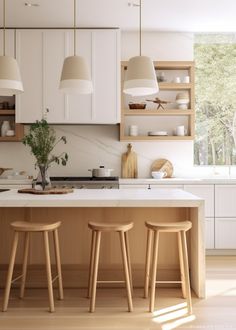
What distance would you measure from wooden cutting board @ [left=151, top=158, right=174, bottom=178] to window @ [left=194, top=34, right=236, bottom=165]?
45 centimetres

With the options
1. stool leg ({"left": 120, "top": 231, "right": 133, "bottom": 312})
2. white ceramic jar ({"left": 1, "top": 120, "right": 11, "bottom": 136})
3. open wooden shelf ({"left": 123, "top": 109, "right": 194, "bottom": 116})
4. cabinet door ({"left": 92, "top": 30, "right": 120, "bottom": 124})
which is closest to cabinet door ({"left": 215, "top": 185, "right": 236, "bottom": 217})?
open wooden shelf ({"left": 123, "top": 109, "right": 194, "bottom": 116})

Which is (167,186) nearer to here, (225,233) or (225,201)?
(225,201)

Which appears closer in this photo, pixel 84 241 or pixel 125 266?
pixel 125 266

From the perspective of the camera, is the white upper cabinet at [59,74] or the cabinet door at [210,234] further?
the white upper cabinet at [59,74]

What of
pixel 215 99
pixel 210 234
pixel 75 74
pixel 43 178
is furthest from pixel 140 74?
pixel 215 99

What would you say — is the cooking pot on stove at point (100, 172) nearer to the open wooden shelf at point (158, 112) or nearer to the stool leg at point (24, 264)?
the open wooden shelf at point (158, 112)

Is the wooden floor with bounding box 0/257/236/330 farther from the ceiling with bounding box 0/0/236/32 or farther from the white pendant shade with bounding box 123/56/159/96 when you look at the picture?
the ceiling with bounding box 0/0/236/32

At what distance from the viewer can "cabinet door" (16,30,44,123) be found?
5.80 meters

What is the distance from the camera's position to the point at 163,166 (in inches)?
244

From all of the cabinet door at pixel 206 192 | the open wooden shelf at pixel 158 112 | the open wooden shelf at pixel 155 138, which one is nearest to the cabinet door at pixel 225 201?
the cabinet door at pixel 206 192

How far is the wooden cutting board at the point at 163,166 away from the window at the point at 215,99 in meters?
0.45

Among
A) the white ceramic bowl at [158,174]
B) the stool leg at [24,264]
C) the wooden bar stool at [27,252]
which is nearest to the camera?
the wooden bar stool at [27,252]

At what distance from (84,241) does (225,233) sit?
2.35 m

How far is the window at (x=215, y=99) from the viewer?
6371mm
